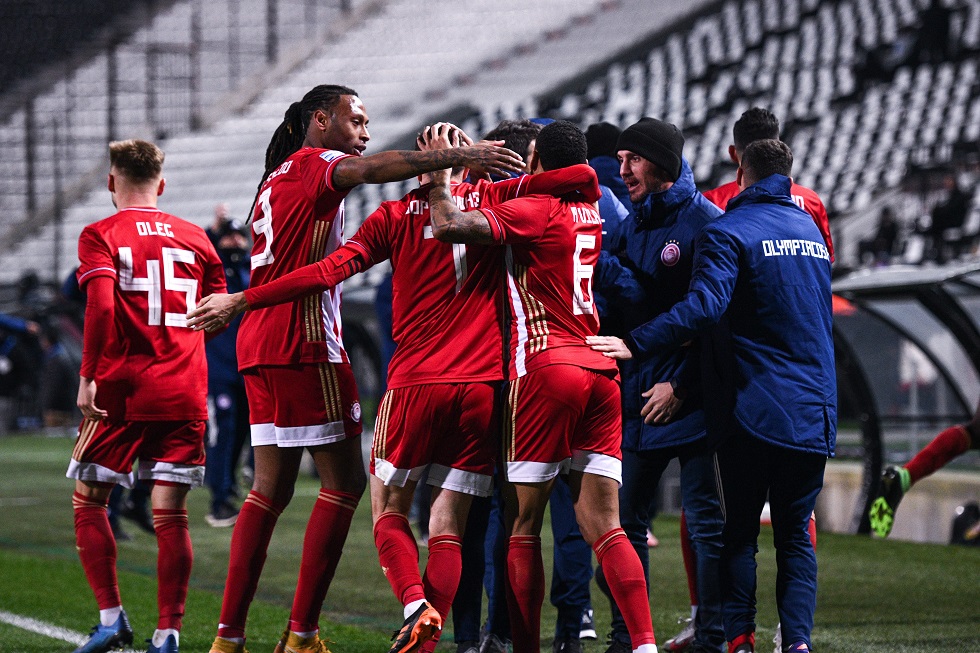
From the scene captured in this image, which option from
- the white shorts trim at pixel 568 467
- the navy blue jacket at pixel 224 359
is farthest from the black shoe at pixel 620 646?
the navy blue jacket at pixel 224 359

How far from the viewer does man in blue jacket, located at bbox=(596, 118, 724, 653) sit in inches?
180

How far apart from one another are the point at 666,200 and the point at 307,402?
143 cm

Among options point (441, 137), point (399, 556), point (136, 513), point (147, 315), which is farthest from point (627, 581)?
point (136, 513)

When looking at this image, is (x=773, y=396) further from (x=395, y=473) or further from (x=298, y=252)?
(x=298, y=252)

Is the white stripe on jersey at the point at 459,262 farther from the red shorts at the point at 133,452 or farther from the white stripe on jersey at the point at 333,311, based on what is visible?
the red shorts at the point at 133,452

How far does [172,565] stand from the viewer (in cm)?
464

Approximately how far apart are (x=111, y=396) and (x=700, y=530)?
214 cm

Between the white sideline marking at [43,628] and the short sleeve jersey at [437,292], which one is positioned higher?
the short sleeve jersey at [437,292]

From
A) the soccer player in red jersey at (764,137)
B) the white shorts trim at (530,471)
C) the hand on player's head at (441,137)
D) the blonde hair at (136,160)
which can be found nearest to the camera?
the white shorts trim at (530,471)

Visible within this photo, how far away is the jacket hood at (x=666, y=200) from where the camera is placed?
464cm

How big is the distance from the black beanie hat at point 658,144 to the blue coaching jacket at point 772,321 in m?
0.34

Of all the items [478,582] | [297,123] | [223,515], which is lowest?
[223,515]

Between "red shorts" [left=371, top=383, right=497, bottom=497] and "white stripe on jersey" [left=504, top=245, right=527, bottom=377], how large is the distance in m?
0.11

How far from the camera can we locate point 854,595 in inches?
254
